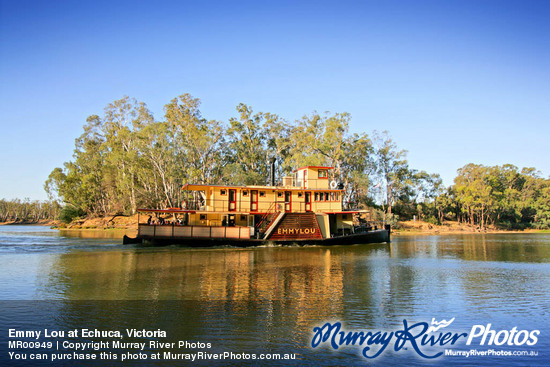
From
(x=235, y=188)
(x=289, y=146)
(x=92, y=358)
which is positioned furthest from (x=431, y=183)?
(x=92, y=358)

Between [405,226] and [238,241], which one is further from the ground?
[405,226]

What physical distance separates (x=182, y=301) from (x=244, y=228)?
18059mm

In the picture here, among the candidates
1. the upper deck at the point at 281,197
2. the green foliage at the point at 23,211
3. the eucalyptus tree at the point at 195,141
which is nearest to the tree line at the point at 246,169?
the eucalyptus tree at the point at 195,141

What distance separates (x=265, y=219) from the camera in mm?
31328

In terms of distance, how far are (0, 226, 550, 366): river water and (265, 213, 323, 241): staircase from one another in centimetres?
998

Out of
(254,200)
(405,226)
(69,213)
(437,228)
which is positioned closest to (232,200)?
(254,200)

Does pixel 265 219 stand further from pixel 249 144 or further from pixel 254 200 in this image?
pixel 249 144

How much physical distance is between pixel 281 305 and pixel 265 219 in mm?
20339

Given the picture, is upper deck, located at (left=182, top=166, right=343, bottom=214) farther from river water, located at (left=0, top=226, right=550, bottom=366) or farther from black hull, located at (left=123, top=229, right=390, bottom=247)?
river water, located at (left=0, top=226, right=550, bottom=366)

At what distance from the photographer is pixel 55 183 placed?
241 ft

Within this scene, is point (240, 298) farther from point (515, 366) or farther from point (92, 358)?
point (515, 366)

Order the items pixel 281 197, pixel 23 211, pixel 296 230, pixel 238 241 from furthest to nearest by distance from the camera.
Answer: pixel 23 211 < pixel 281 197 < pixel 296 230 < pixel 238 241

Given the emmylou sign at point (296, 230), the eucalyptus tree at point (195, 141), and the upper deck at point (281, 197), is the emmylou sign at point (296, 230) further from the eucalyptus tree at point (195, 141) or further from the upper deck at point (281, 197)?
the eucalyptus tree at point (195, 141)

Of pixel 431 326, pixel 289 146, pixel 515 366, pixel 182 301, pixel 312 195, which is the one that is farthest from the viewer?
pixel 289 146
